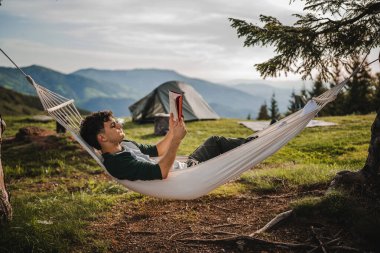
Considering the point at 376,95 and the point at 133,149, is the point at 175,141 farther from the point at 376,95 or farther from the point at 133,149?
the point at 376,95

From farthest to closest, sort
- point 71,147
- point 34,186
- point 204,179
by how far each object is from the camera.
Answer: point 71,147
point 34,186
point 204,179

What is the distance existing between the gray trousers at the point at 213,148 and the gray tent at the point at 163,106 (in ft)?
32.5

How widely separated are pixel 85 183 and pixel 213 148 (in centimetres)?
259

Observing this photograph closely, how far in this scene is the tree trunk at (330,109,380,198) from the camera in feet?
10.6

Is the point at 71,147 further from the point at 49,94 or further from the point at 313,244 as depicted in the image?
the point at 313,244

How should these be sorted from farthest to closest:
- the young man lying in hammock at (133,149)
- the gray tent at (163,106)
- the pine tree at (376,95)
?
1. the pine tree at (376,95)
2. the gray tent at (163,106)
3. the young man lying in hammock at (133,149)

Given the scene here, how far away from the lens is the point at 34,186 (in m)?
5.33

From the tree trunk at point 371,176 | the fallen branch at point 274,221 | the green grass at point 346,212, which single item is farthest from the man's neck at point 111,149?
the tree trunk at point 371,176

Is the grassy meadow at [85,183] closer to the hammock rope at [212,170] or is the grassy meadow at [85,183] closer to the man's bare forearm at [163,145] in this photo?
the hammock rope at [212,170]

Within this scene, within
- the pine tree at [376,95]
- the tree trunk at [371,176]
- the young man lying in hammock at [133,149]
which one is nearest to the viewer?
the young man lying in hammock at [133,149]

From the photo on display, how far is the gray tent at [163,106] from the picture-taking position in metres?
13.7

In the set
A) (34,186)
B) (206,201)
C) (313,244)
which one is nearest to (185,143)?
(34,186)

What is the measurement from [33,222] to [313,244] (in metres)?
2.35

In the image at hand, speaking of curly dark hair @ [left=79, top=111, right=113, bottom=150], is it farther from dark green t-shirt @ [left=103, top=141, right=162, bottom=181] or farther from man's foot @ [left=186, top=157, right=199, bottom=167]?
man's foot @ [left=186, top=157, right=199, bottom=167]
